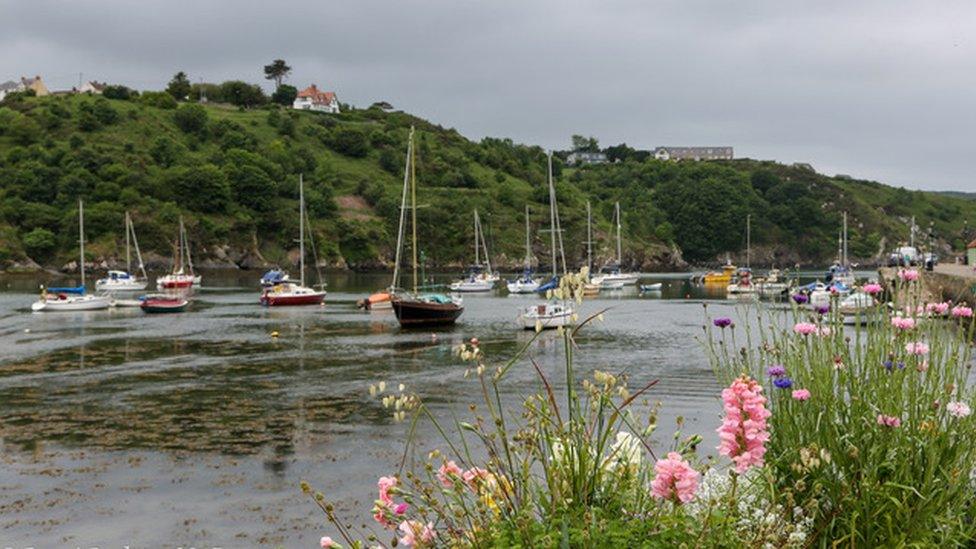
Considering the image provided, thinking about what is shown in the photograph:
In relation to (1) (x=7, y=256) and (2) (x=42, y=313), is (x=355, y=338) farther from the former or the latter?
(1) (x=7, y=256)

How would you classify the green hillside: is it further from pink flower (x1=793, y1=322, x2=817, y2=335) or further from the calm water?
pink flower (x1=793, y1=322, x2=817, y2=335)

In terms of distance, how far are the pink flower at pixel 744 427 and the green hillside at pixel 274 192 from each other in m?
117

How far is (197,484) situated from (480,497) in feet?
34.0

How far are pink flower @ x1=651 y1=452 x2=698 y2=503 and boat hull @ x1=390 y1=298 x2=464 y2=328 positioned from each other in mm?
41247

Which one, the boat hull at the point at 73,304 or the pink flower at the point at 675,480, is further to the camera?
the boat hull at the point at 73,304

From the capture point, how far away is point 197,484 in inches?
551

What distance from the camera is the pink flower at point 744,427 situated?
4.50 metres

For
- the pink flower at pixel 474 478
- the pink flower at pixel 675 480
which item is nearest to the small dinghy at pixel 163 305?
A: the pink flower at pixel 474 478

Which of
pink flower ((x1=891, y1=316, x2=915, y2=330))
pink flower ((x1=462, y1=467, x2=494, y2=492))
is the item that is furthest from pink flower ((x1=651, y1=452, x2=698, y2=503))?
pink flower ((x1=891, y1=316, x2=915, y2=330))

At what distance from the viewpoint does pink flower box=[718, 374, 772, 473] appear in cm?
450

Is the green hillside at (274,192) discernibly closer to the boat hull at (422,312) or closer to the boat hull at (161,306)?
the boat hull at (161,306)

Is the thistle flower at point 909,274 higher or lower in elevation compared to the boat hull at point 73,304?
higher

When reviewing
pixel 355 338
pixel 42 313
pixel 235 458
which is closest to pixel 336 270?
pixel 42 313

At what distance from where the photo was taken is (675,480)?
13.5ft
